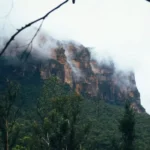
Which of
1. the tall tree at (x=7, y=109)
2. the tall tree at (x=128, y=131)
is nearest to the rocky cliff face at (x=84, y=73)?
the tall tree at (x=128, y=131)

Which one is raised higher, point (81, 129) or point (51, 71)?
point (51, 71)

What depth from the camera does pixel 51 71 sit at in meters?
128

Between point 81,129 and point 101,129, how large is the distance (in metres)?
50.9

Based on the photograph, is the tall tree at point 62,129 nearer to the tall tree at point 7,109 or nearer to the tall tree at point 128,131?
the tall tree at point 7,109

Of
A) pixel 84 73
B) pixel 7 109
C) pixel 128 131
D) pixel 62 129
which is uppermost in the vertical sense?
pixel 84 73

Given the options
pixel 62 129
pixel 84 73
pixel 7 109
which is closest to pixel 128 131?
pixel 62 129

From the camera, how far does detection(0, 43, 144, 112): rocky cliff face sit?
12599 centimetres

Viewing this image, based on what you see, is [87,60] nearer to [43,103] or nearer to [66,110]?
[43,103]

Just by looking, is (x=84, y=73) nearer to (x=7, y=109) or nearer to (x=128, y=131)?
(x=128, y=131)

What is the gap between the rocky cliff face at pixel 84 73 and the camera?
413ft

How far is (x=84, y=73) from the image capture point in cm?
14750

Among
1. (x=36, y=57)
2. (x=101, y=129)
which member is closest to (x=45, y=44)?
(x=36, y=57)

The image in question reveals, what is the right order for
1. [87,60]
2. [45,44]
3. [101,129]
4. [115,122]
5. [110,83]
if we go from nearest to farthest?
[101,129], [115,122], [45,44], [87,60], [110,83]

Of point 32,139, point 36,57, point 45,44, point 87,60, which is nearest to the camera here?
point 32,139
